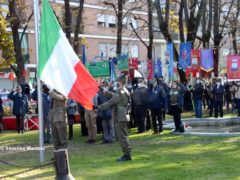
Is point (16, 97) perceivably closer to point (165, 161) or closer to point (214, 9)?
point (165, 161)

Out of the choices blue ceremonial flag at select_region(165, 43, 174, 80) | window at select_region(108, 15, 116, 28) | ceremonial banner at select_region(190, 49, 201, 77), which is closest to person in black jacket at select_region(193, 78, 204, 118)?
blue ceremonial flag at select_region(165, 43, 174, 80)

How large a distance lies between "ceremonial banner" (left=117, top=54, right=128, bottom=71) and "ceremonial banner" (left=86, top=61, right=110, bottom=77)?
535mm

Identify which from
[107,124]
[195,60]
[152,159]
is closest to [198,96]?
[195,60]

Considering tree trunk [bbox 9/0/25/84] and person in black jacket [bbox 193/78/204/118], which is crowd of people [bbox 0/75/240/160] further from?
tree trunk [bbox 9/0/25/84]

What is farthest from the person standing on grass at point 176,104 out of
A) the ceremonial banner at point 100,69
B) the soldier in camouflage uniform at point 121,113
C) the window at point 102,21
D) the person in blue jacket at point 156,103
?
the window at point 102,21

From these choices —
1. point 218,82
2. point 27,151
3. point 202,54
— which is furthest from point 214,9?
point 27,151

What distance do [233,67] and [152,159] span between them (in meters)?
14.0

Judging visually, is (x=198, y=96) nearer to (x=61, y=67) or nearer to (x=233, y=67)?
(x=233, y=67)

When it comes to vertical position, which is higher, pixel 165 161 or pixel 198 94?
Answer: pixel 198 94

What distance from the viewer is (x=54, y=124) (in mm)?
11227

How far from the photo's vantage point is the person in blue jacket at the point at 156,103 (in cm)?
1638

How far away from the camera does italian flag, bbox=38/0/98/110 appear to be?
30.5ft

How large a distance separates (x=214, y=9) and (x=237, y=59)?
26.1 feet

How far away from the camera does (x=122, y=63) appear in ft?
70.5
